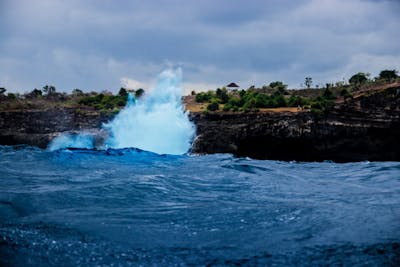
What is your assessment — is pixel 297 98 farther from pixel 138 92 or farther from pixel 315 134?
pixel 138 92

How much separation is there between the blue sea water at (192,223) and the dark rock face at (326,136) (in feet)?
95.6

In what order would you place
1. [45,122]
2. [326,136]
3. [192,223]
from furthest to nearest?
[45,122] < [326,136] < [192,223]

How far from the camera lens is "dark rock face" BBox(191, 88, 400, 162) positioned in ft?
138

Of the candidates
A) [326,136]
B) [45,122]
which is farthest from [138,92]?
[326,136]

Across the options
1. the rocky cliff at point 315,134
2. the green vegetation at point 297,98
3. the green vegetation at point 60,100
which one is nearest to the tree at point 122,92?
the green vegetation at point 60,100

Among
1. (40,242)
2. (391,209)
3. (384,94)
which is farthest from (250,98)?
(40,242)

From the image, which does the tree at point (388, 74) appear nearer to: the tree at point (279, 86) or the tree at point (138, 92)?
the tree at point (279, 86)

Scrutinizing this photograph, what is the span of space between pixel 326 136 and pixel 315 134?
1005 millimetres

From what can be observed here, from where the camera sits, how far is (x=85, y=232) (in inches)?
303

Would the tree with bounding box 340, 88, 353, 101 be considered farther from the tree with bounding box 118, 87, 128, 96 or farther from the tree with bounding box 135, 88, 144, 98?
the tree with bounding box 118, 87, 128, 96

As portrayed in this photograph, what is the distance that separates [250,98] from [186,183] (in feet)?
141

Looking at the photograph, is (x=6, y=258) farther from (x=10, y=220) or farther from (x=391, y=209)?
(x=391, y=209)

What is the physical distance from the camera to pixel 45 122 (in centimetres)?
5638

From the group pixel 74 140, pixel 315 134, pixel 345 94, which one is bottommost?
pixel 74 140
